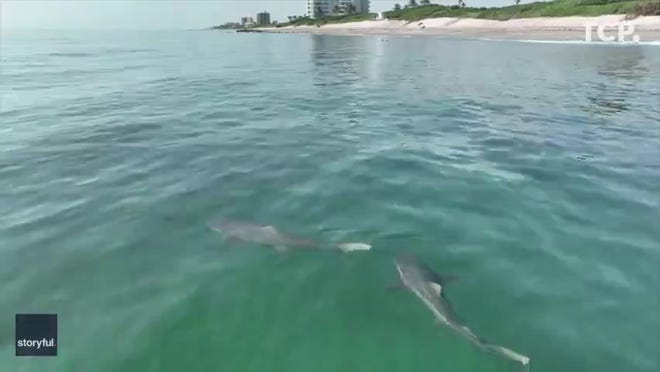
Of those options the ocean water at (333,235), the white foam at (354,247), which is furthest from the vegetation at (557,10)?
the white foam at (354,247)

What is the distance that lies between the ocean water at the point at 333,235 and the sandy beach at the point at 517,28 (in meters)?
62.9

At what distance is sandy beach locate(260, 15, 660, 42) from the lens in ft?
241

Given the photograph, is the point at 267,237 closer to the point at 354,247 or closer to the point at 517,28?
the point at 354,247

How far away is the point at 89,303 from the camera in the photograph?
309 inches

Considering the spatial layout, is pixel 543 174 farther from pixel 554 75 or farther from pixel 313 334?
pixel 554 75

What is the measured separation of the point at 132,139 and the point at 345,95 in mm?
13411

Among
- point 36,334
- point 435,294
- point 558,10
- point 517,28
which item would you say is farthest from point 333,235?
point 558,10

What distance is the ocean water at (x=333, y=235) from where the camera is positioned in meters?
6.94

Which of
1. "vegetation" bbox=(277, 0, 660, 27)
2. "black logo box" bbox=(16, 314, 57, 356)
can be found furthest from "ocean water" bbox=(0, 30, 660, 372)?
"vegetation" bbox=(277, 0, 660, 27)

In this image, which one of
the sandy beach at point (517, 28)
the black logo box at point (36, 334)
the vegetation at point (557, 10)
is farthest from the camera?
the vegetation at point (557, 10)

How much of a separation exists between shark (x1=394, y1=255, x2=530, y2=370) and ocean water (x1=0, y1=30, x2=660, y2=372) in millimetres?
155

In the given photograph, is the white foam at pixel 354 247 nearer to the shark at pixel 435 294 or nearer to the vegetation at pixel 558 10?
the shark at pixel 435 294

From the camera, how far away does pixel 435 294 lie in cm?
785

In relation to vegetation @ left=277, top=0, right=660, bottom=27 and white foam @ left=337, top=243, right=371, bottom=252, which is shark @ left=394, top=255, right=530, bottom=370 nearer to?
white foam @ left=337, top=243, right=371, bottom=252
